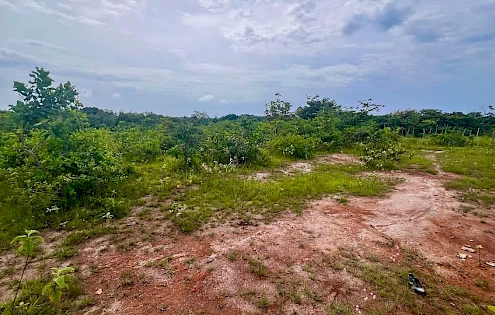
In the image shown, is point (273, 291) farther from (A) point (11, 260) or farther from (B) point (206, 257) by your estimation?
(A) point (11, 260)

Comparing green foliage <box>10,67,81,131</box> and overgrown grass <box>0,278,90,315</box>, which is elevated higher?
green foliage <box>10,67,81,131</box>

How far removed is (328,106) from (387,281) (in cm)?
2257

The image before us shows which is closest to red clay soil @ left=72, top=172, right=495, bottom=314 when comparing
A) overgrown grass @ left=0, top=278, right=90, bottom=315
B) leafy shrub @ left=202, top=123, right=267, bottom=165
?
overgrown grass @ left=0, top=278, right=90, bottom=315

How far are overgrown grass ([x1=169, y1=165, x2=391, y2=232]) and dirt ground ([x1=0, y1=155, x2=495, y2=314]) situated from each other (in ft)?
1.22

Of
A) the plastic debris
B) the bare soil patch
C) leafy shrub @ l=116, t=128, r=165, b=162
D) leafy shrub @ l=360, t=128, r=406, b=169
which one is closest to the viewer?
the plastic debris

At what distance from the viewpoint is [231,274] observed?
3355mm

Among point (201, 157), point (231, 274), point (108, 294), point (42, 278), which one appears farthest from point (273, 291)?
point (201, 157)

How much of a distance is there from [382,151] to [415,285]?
319 inches

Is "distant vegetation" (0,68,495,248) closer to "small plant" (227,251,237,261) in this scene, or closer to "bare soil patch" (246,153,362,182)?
"bare soil patch" (246,153,362,182)

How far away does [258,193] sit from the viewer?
630 cm

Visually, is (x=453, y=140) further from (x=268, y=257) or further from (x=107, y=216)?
(x=107, y=216)

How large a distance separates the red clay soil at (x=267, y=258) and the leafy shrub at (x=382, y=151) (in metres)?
4.10

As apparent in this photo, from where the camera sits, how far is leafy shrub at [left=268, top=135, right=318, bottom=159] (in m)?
11.0

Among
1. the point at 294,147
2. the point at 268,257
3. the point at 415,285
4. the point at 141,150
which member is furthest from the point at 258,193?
the point at 141,150
